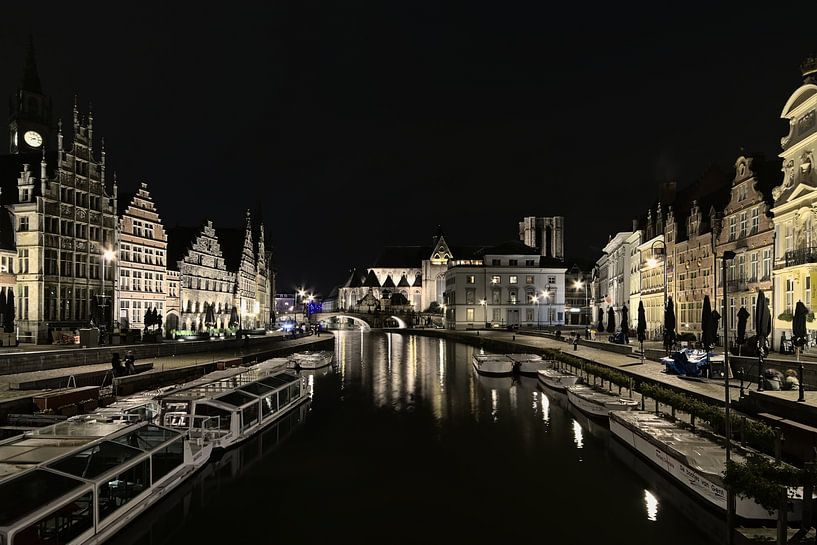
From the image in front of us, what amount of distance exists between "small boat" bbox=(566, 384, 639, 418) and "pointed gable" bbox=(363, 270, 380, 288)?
426 feet

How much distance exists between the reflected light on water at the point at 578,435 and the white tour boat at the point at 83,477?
15192 mm

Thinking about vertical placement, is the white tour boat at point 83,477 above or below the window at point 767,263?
below

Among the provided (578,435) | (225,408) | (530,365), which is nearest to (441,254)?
(530,365)

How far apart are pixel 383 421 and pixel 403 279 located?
133 m

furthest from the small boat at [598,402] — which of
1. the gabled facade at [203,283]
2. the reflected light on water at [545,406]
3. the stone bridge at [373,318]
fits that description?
the stone bridge at [373,318]

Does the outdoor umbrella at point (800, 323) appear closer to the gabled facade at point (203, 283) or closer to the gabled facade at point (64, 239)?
the gabled facade at point (64, 239)

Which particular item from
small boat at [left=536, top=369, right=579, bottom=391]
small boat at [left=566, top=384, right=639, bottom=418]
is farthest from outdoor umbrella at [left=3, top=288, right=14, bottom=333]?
small boat at [left=536, top=369, right=579, bottom=391]

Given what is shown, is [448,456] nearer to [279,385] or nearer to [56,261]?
[279,385]

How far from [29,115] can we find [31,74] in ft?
15.9

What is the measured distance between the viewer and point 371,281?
16125cm

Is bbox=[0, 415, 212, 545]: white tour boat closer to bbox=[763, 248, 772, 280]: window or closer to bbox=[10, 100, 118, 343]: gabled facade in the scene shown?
bbox=[10, 100, 118, 343]: gabled facade

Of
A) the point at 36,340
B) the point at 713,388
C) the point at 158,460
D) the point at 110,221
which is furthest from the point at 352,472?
the point at 110,221

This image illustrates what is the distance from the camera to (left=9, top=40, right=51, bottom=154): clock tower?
61.2 meters

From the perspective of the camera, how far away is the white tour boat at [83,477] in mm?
11953
